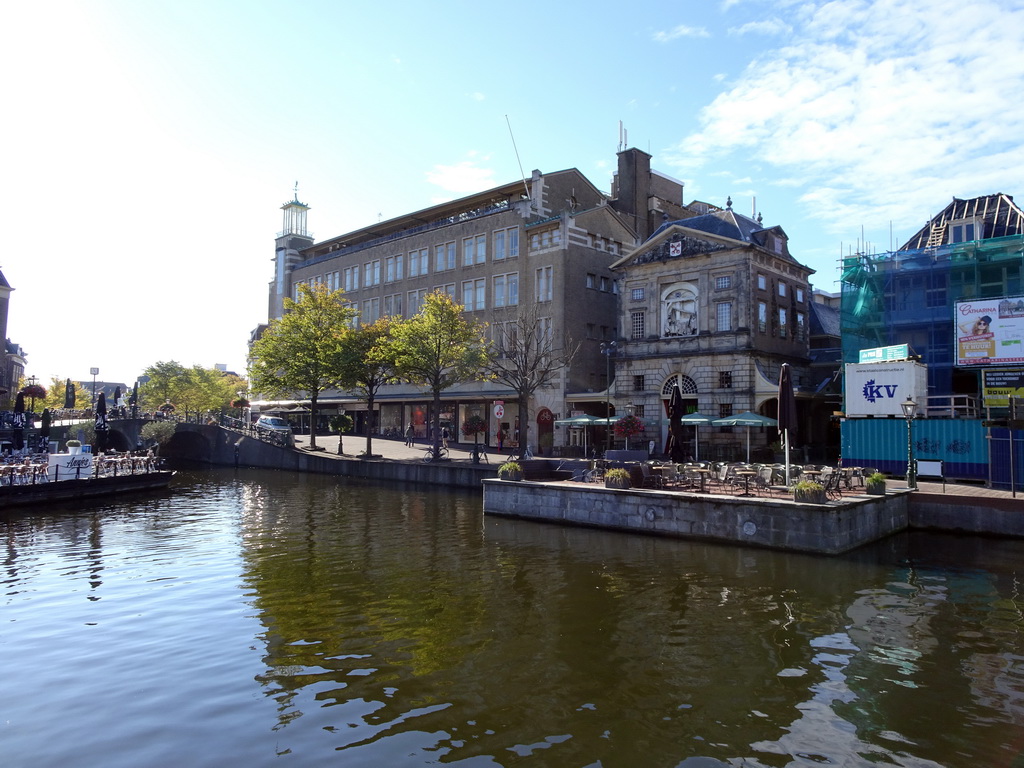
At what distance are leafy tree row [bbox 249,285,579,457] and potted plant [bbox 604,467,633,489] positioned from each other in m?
15.7

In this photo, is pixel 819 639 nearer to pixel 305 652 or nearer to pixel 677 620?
pixel 677 620

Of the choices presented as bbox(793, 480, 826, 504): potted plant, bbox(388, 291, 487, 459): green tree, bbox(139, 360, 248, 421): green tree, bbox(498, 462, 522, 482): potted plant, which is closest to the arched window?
bbox(388, 291, 487, 459): green tree

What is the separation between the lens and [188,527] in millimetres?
25016

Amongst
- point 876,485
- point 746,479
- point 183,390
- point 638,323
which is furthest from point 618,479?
point 183,390

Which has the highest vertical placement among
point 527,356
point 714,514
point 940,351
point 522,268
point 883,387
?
point 522,268

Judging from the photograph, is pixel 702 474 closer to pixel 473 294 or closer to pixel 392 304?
pixel 473 294

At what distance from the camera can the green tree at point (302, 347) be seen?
50.4 m

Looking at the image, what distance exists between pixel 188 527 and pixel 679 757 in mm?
21502

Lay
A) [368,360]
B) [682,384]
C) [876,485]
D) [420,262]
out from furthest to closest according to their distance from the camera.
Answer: [420,262] → [368,360] → [682,384] → [876,485]

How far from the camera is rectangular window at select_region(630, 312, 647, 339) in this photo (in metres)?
43.6

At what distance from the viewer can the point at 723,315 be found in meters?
40.2

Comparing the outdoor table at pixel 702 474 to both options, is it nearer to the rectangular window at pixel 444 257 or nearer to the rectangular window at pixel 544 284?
the rectangular window at pixel 544 284

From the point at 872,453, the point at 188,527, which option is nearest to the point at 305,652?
the point at 188,527

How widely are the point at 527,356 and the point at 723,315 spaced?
11209mm
